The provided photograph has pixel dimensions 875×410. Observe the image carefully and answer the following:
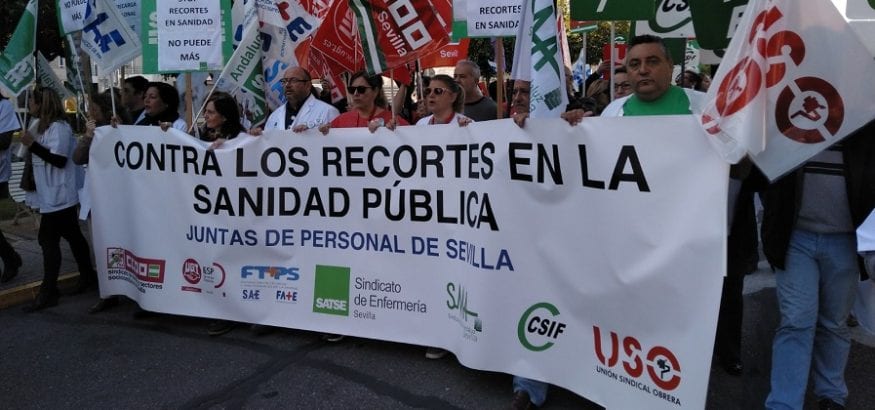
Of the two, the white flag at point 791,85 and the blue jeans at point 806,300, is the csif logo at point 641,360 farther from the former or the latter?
the white flag at point 791,85

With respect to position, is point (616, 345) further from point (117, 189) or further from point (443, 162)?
point (117, 189)

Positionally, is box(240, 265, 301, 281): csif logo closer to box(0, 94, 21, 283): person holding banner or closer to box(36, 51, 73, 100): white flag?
box(36, 51, 73, 100): white flag

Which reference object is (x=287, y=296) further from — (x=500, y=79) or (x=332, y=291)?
(x=500, y=79)

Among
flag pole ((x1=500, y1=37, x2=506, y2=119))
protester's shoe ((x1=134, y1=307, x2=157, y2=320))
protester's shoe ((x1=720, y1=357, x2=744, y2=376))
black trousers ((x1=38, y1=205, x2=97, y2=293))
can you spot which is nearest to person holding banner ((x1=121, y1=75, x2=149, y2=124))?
black trousers ((x1=38, y1=205, x2=97, y2=293))

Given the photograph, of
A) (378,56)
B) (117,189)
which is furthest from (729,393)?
(117,189)

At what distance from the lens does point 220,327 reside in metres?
4.89

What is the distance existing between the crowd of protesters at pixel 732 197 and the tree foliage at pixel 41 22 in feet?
37.0

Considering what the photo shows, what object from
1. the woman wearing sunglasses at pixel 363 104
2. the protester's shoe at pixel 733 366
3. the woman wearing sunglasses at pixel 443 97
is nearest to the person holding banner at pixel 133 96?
the woman wearing sunglasses at pixel 363 104

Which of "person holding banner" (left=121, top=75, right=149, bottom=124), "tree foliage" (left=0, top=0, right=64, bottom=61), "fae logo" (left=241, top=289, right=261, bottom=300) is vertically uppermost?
"tree foliage" (left=0, top=0, right=64, bottom=61)

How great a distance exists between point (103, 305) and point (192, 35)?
92.2 inches

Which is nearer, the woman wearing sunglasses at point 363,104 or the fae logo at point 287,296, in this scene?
the fae logo at point 287,296

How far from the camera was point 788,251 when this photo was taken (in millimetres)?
3051

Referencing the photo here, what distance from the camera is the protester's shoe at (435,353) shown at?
421 centimetres

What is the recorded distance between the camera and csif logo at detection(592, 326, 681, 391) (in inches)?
113
